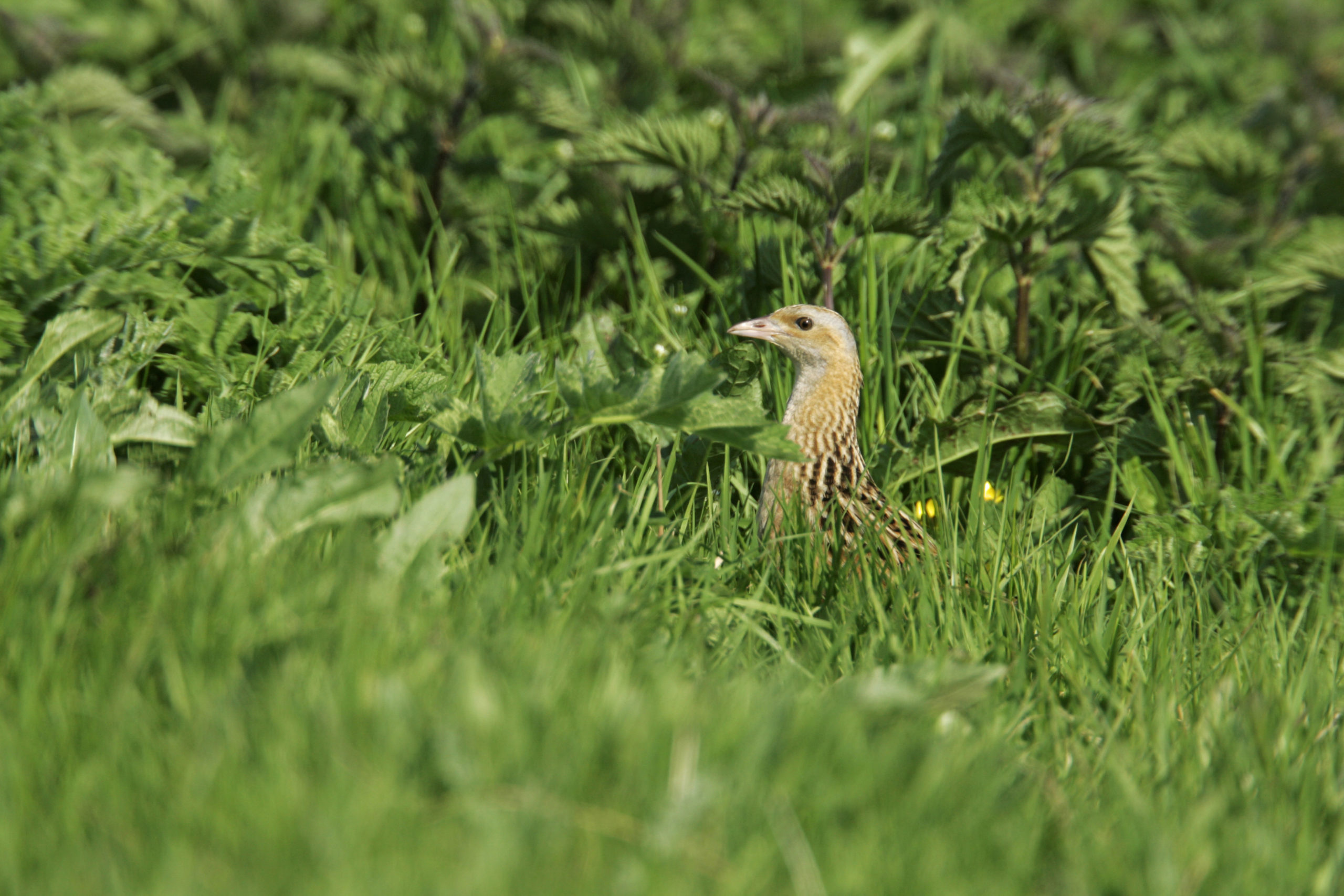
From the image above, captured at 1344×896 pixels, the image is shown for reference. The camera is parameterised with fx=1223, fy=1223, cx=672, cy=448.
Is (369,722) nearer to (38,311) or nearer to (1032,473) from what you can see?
(38,311)

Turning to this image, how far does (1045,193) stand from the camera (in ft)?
14.5

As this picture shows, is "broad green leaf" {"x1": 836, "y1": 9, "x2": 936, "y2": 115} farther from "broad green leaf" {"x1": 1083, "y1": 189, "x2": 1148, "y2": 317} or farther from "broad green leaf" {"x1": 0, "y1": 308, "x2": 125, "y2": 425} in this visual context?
"broad green leaf" {"x1": 0, "y1": 308, "x2": 125, "y2": 425}

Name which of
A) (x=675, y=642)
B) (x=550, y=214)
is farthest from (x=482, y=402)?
(x=550, y=214)

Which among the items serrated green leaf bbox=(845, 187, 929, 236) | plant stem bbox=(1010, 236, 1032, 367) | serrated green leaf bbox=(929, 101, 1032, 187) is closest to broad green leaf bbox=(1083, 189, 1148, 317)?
plant stem bbox=(1010, 236, 1032, 367)

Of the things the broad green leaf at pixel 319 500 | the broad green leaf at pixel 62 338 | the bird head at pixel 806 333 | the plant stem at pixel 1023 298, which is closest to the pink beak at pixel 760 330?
the bird head at pixel 806 333

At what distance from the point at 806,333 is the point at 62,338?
7.69 ft

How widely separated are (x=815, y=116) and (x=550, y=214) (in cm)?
117

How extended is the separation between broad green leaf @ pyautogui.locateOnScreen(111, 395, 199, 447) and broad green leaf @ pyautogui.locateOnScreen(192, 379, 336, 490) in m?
0.42

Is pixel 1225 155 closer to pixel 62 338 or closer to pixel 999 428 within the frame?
pixel 999 428

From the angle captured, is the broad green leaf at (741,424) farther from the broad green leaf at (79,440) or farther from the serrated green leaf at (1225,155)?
the serrated green leaf at (1225,155)

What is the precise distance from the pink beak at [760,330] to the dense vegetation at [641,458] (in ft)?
0.42

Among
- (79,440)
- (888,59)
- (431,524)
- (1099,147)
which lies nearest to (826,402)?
(1099,147)

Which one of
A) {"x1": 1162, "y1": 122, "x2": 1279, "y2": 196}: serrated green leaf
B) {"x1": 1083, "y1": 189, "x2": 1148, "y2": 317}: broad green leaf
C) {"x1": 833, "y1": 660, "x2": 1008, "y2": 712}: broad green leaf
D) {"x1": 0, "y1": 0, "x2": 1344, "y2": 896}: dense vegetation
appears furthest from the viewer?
{"x1": 1162, "y1": 122, "x2": 1279, "y2": 196}: serrated green leaf

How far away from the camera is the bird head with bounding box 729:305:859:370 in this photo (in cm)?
421
